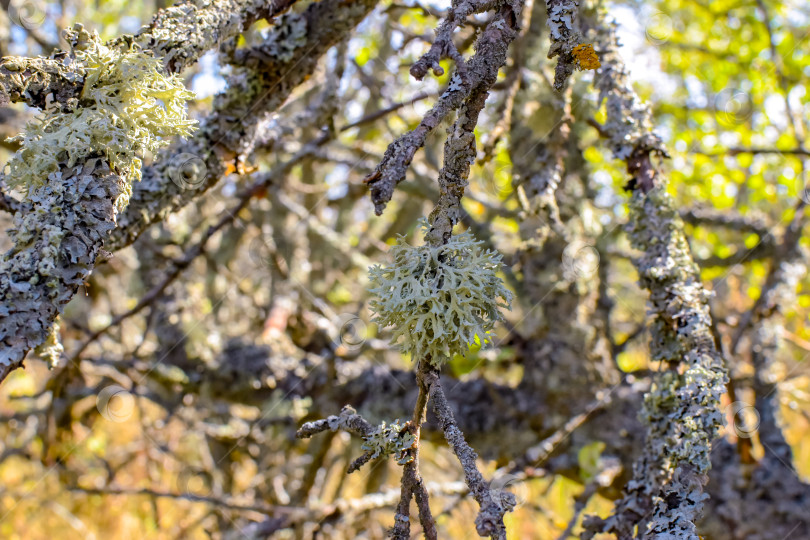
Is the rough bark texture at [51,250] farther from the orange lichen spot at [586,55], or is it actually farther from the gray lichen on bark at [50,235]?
the orange lichen spot at [586,55]

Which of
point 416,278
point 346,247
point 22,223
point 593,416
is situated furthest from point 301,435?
point 346,247

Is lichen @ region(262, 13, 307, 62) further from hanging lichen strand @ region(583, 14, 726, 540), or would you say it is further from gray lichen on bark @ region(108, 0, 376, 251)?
hanging lichen strand @ region(583, 14, 726, 540)

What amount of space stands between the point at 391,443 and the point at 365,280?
8.21ft

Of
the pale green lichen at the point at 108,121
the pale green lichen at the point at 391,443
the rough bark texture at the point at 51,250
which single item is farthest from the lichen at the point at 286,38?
the pale green lichen at the point at 391,443

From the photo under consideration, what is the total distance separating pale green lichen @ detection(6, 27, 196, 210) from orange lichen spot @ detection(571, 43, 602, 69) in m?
0.56

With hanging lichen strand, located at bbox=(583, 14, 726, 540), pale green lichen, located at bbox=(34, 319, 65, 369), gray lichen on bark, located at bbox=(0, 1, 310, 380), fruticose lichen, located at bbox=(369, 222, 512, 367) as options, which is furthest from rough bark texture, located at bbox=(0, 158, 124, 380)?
hanging lichen strand, located at bbox=(583, 14, 726, 540)

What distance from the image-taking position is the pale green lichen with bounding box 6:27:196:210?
2.65 feet

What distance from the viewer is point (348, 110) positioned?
3.65 metres

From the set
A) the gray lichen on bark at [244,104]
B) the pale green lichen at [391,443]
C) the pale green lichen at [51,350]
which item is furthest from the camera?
the gray lichen on bark at [244,104]

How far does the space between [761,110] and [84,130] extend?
3.85m

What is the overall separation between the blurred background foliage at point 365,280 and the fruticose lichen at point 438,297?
0.07 meters

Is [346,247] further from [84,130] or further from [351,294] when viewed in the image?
[84,130]

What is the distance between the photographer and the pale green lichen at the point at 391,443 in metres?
0.74

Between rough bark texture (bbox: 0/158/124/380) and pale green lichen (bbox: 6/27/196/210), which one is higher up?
pale green lichen (bbox: 6/27/196/210)
